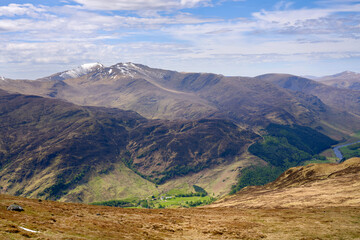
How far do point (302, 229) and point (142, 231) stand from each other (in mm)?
49473

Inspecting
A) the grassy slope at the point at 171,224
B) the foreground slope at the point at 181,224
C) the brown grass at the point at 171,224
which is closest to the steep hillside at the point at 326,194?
the foreground slope at the point at 181,224

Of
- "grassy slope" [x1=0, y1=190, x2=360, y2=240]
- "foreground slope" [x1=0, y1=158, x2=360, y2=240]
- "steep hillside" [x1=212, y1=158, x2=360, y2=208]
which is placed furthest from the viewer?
"steep hillside" [x1=212, y1=158, x2=360, y2=208]

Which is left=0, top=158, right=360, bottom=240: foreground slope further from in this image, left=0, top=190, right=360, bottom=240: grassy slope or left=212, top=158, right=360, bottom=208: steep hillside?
left=212, top=158, right=360, bottom=208: steep hillside

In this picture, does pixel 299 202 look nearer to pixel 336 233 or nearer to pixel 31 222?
pixel 336 233

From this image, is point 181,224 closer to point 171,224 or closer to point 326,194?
point 171,224

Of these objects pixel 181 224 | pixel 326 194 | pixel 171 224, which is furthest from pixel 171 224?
pixel 326 194

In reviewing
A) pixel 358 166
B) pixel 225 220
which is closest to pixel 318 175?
pixel 358 166

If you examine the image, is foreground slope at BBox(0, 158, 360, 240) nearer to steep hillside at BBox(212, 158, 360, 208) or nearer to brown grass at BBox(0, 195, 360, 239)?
brown grass at BBox(0, 195, 360, 239)

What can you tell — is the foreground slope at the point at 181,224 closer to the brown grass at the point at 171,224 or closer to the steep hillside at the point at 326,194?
the brown grass at the point at 171,224

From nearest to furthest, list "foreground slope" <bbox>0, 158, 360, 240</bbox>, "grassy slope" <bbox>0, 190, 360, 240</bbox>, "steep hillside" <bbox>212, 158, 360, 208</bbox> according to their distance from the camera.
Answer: "grassy slope" <bbox>0, 190, 360, 240</bbox> < "foreground slope" <bbox>0, 158, 360, 240</bbox> < "steep hillside" <bbox>212, 158, 360, 208</bbox>

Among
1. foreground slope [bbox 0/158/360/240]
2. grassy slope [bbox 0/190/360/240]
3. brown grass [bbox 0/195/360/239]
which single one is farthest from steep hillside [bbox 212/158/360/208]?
brown grass [bbox 0/195/360/239]

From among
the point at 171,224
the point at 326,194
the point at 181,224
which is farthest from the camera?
the point at 326,194

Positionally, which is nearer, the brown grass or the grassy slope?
the grassy slope

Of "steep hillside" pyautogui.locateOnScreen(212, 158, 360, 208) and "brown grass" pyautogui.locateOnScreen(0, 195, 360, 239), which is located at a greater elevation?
"brown grass" pyautogui.locateOnScreen(0, 195, 360, 239)
